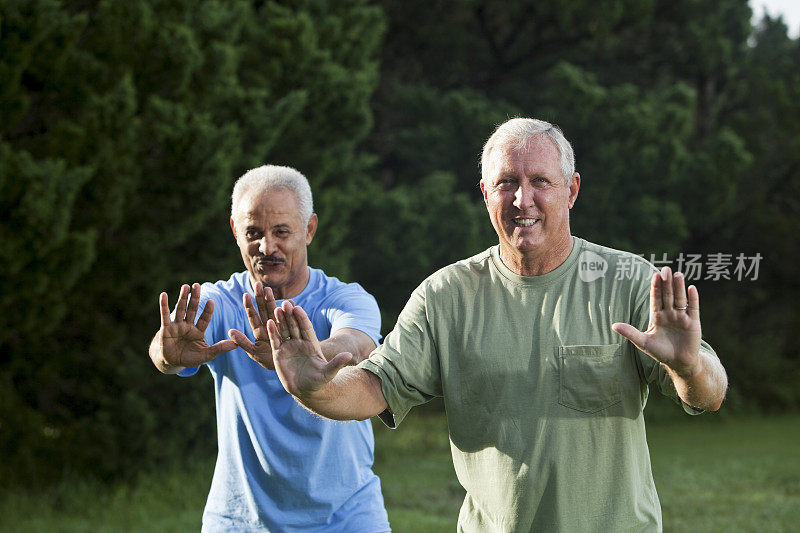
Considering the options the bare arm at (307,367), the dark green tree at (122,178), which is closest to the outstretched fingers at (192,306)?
the bare arm at (307,367)

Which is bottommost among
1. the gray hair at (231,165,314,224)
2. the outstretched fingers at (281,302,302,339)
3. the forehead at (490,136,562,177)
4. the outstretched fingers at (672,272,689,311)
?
the outstretched fingers at (281,302,302,339)

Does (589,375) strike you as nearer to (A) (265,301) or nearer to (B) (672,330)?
(B) (672,330)

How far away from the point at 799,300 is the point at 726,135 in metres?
3.16

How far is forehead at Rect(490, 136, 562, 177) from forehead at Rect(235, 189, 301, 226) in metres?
1.16

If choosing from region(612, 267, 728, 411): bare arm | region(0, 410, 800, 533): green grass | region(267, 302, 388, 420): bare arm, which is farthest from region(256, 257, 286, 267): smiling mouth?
region(0, 410, 800, 533): green grass

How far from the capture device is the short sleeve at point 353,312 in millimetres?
3352

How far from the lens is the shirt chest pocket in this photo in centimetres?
259

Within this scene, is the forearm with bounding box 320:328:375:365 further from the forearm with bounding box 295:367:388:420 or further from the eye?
the eye

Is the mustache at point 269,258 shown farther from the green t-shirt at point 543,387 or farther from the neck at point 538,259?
the neck at point 538,259

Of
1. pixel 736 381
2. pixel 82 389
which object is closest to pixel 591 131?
pixel 736 381

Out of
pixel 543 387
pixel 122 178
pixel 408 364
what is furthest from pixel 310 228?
pixel 122 178

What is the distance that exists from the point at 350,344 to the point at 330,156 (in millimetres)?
7462

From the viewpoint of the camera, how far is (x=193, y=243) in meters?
9.37

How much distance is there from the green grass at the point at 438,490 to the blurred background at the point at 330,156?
31 centimetres
